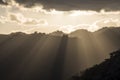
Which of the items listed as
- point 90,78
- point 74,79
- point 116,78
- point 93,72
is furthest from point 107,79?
point 74,79

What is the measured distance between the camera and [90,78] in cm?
10850

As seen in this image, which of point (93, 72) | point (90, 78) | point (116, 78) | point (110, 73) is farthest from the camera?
point (93, 72)

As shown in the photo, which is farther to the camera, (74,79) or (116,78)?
(74,79)

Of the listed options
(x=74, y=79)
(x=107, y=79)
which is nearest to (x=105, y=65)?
(x=74, y=79)

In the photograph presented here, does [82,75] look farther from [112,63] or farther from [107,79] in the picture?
[107,79]

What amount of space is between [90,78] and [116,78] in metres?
19.0

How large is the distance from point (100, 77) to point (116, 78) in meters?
10.3

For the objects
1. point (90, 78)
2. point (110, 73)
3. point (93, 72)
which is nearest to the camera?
point (110, 73)

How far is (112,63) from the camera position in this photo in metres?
110

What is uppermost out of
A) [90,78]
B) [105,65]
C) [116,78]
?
[105,65]

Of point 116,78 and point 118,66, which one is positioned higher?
point 118,66

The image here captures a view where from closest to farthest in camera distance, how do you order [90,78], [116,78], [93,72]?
[116,78] < [90,78] < [93,72]

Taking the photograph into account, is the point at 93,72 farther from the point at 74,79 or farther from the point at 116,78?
the point at 116,78

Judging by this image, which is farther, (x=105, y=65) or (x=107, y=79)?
(x=105, y=65)
